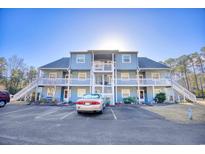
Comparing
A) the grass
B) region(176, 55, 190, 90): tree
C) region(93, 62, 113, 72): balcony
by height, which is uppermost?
region(176, 55, 190, 90): tree

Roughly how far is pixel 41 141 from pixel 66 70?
47.3 feet

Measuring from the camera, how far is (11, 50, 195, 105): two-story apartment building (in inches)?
614

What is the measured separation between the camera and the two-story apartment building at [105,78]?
15594mm

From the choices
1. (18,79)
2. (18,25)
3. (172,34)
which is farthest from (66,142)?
(18,79)

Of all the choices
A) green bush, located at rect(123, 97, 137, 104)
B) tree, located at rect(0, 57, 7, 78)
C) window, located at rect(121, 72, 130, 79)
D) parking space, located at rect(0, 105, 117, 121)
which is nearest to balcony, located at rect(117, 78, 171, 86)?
window, located at rect(121, 72, 130, 79)

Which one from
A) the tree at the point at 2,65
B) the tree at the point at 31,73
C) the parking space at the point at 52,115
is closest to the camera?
the parking space at the point at 52,115

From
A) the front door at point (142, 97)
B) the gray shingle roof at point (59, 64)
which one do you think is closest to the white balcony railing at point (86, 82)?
the front door at point (142, 97)

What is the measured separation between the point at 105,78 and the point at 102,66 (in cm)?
206

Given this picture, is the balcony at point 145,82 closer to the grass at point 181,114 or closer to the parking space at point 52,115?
the grass at point 181,114

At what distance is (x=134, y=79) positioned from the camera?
1570 cm

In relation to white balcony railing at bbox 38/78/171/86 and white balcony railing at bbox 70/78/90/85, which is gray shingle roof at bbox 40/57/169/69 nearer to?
white balcony railing at bbox 38/78/171/86

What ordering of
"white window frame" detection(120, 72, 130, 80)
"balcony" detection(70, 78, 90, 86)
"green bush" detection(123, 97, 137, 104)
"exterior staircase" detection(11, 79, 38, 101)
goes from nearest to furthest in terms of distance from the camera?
"exterior staircase" detection(11, 79, 38, 101)
"green bush" detection(123, 97, 137, 104)
"balcony" detection(70, 78, 90, 86)
"white window frame" detection(120, 72, 130, 80)

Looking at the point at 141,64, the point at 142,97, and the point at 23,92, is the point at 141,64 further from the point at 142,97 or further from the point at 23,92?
the point at 23,92

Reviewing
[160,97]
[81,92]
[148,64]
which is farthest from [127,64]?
[81,92]
